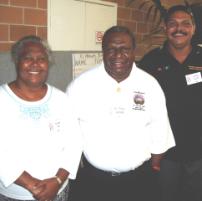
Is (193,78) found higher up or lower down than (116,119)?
higher up

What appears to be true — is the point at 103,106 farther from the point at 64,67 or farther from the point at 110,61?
the point at 64,67

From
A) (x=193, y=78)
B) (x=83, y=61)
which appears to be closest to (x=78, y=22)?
(x=83, y=61)

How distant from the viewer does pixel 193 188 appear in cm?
269

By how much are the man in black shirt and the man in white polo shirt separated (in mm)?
238

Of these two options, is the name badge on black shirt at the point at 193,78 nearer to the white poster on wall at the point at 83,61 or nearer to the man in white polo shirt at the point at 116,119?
the man in white polo shirt at the point at 116,119

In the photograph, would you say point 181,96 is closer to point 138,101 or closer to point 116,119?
point 138,101

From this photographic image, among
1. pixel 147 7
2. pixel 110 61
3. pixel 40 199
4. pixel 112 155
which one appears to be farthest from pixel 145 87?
pixel 147 7

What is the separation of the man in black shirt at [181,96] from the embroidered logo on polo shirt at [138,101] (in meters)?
0.35

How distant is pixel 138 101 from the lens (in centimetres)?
222

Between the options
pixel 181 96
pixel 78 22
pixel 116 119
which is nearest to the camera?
pixel 116 119

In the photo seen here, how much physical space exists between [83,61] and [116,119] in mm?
1195

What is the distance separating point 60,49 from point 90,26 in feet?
1.52

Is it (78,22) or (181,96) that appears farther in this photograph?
(78,22)

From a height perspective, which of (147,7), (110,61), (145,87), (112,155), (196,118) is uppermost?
(147,7)
